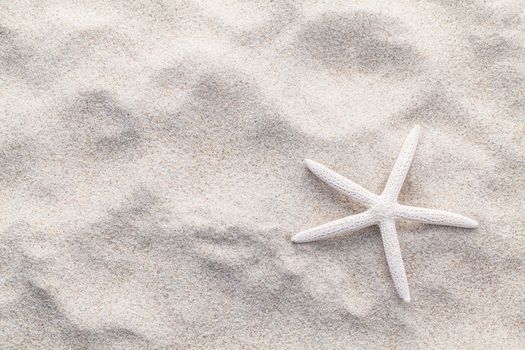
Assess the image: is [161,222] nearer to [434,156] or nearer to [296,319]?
[296,319]

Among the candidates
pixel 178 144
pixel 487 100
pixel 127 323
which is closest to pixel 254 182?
pixel 178 144

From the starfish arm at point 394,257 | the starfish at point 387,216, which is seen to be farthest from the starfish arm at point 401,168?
the starfish arm at point 394,257

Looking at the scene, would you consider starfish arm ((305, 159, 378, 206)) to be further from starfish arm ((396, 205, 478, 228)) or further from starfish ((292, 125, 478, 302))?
starfish arm ((396, 205, 478, 228))

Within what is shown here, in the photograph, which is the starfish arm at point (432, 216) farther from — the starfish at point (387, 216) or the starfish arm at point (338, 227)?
the starfish arm at point (338, 227)

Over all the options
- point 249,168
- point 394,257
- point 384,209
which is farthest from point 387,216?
point 249,168

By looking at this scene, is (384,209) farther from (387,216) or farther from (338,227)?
(338,227)
